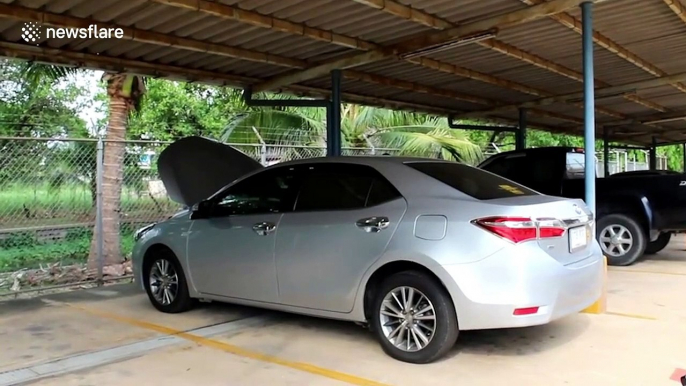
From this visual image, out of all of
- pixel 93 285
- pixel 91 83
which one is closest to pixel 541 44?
pixel 93 285

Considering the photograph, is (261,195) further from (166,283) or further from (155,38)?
(155,38)

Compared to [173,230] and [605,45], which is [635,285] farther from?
[173,230]

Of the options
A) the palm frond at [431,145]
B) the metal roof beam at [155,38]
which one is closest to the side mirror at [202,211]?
the metal roof beam at [155,38]

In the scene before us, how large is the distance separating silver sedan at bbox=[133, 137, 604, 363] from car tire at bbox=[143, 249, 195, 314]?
2 centimetres

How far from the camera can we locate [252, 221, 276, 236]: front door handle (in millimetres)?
5219

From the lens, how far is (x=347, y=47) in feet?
25.4

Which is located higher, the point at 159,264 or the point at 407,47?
the point at 407,47

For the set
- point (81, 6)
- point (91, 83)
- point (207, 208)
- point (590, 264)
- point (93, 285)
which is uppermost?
point (91, 83)

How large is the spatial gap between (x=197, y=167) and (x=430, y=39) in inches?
125

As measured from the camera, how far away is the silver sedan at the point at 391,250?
4.14 metres

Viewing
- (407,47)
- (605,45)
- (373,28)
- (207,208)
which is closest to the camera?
(207,208)

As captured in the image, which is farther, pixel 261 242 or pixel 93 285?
pixel 93 285

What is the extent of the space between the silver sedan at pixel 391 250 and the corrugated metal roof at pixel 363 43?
205 cm

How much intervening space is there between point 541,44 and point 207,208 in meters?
5.11
